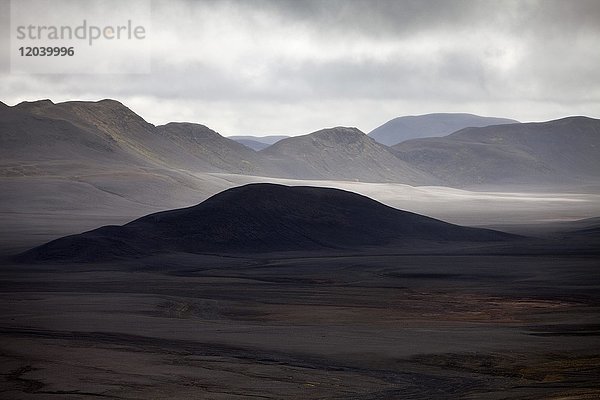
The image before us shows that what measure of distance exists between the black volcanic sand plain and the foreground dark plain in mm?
78

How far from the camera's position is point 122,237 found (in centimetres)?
6481

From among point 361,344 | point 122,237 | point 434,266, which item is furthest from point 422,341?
point 122,237

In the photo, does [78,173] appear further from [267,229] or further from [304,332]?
[304,332]

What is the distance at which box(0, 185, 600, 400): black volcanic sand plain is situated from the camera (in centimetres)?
2148

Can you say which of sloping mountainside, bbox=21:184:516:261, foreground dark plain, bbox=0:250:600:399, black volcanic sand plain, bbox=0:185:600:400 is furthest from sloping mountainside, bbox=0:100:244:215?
foreground dark plain, bbox=0:250:600:399

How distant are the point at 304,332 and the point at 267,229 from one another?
41.5m

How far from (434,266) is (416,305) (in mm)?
16106

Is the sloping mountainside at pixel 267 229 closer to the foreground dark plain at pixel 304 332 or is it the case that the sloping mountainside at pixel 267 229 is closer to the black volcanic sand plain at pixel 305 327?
the black volcanic sand plain at pixel 305 327

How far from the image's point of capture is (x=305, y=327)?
31391 millimetres

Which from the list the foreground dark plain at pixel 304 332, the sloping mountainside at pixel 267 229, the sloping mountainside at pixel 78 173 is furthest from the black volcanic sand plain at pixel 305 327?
the sloping mountainside at pixel 78 173

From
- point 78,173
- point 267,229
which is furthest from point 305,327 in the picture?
point 78,173

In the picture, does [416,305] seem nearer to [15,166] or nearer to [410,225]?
[410,225]

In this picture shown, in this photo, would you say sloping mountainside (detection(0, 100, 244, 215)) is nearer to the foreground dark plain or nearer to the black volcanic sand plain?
the black volcanic sand plain

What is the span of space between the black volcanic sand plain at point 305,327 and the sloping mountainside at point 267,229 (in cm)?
382
